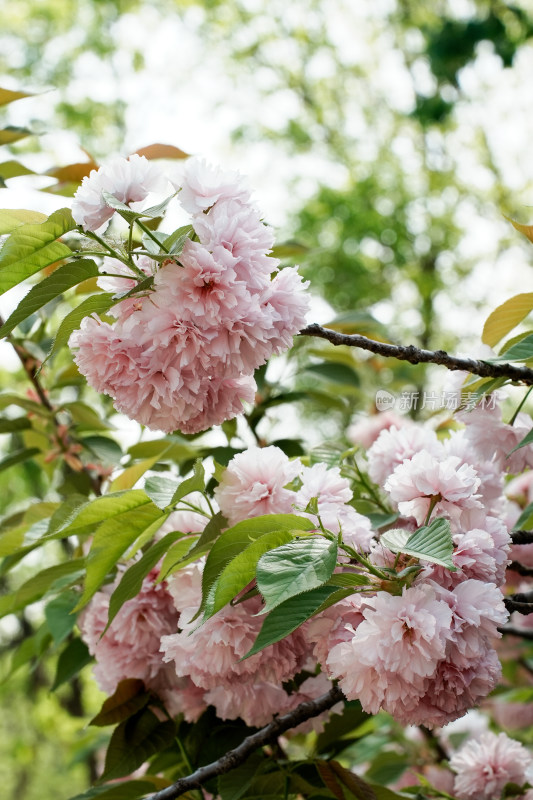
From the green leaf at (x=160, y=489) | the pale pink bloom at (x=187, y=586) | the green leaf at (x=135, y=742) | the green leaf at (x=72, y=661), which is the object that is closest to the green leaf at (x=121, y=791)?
the green leaf at (x=135, y=742)

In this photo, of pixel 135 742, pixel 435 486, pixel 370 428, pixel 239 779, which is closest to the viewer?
pixel 435 486

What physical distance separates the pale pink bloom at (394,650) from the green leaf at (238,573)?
10cm

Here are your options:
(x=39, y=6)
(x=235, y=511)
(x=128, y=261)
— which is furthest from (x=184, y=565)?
(x=39, y=6)

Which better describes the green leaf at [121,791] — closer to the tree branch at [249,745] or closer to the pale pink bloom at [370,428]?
the tree branch at [249,745]

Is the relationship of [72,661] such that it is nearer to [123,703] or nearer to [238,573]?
[123,703]

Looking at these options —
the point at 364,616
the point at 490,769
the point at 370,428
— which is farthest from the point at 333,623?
the point at 370,428

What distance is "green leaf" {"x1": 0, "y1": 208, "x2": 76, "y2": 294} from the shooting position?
1.95ft

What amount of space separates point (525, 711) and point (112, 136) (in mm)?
7486

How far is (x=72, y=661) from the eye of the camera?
1.08 metres

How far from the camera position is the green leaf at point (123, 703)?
2.90 ft

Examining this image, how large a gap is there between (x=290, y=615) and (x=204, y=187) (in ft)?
1.11

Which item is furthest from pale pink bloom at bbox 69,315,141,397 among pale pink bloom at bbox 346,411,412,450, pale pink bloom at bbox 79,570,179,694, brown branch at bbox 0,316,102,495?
pale pink bloom at bbox 346,411,412,450

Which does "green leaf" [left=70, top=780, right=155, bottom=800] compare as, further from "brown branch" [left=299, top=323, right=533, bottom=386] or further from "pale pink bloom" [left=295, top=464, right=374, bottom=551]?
"brown branch" [left=299, top=323, right=533, bottom=386]

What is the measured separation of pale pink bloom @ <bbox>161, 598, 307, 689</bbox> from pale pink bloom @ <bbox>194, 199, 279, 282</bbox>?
304 mm
